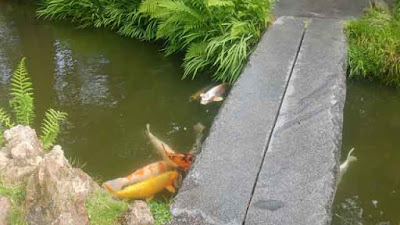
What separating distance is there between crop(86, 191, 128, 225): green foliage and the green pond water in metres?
1.52

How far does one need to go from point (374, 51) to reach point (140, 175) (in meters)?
3.86

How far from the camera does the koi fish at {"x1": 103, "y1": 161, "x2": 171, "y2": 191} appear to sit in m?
4.79

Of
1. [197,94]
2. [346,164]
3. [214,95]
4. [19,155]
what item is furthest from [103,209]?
[197,94]

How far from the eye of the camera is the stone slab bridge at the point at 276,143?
3.97 m

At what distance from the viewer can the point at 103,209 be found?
3.90 m

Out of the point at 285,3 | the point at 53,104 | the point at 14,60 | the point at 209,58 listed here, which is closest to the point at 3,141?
the point at 53,104

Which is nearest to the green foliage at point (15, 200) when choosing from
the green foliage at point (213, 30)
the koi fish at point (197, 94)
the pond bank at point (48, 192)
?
the pond bank at point (48, 192)

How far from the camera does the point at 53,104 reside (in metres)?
7.08

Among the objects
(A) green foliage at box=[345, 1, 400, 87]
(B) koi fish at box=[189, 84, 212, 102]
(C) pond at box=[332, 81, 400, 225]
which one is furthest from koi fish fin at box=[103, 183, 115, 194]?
(A) green foliage at box=[345, 1, 400, 87]

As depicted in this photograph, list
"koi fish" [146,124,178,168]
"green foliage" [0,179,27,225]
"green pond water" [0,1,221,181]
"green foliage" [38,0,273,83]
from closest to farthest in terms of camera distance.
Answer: "green foliage" [0,179,27,225] → "koi fish" [146,124,178,168] → "green pond water" [0,1,221,181] → "green foliage" [38,0,273,83]

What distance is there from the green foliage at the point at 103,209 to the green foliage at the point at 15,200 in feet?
1.51

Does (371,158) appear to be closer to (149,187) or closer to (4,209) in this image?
(149,187)

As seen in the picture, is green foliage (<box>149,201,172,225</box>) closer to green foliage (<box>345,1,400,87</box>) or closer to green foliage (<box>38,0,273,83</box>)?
green foliage (<box>38,0,273,83</box>)

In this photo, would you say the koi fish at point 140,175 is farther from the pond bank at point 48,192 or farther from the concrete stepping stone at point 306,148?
the concrete stepping stone at point 306,148
